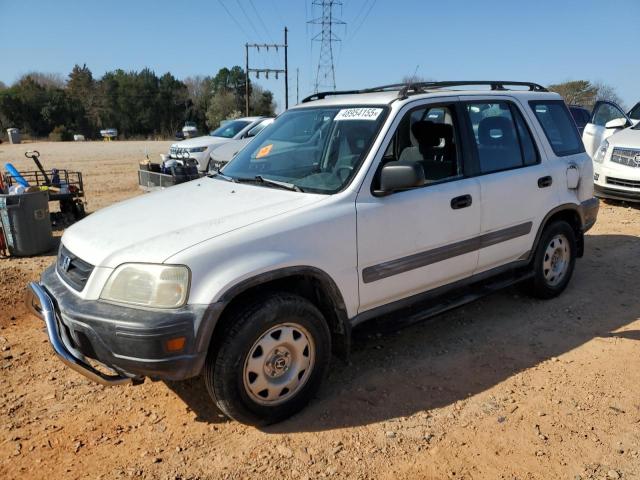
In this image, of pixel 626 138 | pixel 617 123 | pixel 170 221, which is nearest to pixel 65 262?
pixel 170 221

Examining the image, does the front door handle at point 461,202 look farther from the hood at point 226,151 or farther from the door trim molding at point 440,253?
the hood at point 226,151

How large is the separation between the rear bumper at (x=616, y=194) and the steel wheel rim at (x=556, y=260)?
439 cm

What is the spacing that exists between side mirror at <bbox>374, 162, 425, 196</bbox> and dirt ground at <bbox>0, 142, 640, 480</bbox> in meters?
1.02

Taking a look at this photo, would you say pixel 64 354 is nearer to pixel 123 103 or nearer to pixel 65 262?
pixel 65 262

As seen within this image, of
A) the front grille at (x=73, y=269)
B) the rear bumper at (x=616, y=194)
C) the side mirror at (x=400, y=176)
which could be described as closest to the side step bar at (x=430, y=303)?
the side mirror at (x=400, y=176)

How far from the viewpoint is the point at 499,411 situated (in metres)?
3.23

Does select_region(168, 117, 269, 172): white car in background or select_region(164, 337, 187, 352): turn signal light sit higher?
select_region(168, 117, 269, 172): white car in background

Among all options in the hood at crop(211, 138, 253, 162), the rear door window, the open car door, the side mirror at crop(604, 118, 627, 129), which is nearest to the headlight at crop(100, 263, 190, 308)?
the rear door window

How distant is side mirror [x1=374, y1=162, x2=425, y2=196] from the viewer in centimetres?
322

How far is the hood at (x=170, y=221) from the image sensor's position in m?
2.76

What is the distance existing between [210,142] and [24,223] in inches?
298

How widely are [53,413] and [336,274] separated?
2.01 metres

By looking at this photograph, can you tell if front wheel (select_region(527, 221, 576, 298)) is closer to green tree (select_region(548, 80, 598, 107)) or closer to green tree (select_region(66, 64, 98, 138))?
green tree (select_region(548, 80, 598, 107))

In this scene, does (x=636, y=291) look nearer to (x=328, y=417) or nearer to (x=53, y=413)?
(x=328, y=417)
